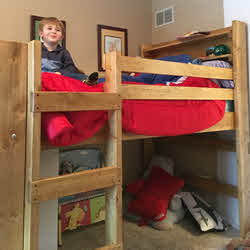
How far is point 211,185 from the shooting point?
2320mm

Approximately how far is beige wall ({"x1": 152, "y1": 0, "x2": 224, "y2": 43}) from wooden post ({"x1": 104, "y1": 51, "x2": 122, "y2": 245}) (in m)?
1.48

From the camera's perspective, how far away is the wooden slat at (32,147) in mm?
1025

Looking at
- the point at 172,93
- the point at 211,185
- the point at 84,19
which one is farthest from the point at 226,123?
the point at 84,19

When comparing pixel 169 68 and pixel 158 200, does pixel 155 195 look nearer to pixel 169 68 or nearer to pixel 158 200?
pixel 158 200

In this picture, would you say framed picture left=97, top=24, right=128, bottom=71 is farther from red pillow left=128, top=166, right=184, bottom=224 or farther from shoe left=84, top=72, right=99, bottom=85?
shoe left=84, top=72, right=99, bottom=85

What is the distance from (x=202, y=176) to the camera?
2.48 metres

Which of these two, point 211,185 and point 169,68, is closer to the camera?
point 169,68

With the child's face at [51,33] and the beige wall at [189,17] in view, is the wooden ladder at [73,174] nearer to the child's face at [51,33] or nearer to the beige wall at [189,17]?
the child's face at [51,33]

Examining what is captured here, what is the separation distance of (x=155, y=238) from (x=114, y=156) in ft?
3.23

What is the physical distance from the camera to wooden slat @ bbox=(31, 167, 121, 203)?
104cm

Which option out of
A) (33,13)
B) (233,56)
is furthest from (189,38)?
(33,13)

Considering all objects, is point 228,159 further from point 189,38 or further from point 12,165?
point 12,165

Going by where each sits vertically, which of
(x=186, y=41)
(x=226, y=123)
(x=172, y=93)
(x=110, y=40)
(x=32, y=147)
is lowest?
(x=32, y=147)

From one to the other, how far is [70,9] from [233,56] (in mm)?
1487
